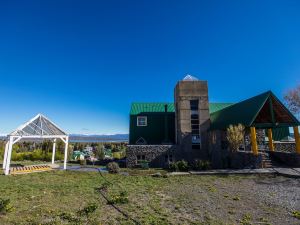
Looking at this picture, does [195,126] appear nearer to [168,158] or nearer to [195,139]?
[195,139]

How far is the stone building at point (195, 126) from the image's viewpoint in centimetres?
1960

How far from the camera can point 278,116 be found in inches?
780

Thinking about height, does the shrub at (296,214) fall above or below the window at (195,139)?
below

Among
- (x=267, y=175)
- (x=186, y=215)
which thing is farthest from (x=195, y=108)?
(x=186, y=215)

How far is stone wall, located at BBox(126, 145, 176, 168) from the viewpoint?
25.4 m

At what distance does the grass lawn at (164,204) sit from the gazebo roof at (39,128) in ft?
24.9

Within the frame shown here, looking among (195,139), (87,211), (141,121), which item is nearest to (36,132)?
(141,121)

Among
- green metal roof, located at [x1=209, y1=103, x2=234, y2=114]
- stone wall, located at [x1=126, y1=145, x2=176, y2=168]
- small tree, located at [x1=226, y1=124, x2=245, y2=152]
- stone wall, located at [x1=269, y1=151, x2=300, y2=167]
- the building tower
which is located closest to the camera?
stone wall, located at [x1=269, y1=151, x2=300, y2=167]

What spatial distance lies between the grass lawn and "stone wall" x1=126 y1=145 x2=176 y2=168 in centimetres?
1237

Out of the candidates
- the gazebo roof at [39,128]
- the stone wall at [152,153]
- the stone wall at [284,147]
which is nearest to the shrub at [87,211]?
the gazebo roof at [39,128]

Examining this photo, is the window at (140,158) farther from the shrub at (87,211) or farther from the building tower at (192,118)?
the shrub at (87,211)

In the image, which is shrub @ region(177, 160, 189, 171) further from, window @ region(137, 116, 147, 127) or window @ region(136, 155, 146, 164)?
window @ region(137, 116, 147, 127)

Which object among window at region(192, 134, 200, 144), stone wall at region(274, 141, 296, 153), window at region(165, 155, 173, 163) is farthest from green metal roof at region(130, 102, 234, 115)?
stone wall at region(274, 141, 296, 153)

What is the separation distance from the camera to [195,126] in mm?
26844
